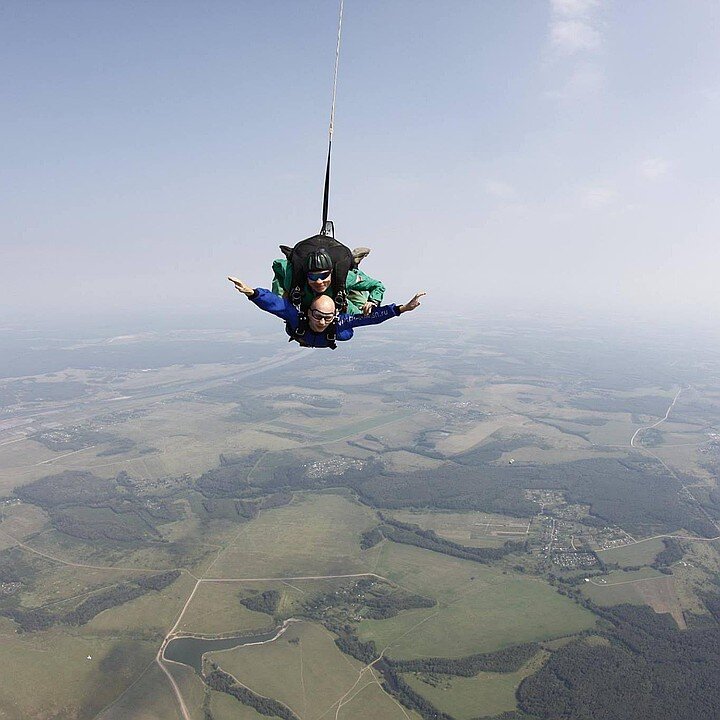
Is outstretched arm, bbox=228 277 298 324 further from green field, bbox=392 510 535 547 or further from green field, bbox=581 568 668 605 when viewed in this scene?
green field, bbox=392 510 535 547

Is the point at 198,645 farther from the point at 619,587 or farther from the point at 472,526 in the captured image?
the point at 619,587

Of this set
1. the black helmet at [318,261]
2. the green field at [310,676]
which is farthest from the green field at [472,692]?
the black helmet at [318,261]

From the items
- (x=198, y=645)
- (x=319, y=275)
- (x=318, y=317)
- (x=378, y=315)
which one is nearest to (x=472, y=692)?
(x=198, y=645)

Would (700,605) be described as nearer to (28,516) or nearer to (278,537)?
(278,537)

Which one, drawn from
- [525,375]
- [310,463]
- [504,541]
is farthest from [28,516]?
[525,375]

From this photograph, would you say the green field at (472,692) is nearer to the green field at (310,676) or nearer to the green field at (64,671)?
the green field at (310,676)

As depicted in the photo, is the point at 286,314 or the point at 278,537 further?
the point at 278,537
